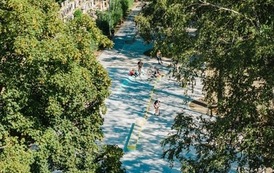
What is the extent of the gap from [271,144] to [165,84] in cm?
2592

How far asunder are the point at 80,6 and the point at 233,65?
40.5 m

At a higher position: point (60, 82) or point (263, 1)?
point (263, 1)

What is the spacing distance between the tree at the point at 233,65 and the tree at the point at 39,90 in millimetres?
3723

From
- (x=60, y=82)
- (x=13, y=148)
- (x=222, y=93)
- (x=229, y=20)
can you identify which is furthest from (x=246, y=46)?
(x=13, y=148)

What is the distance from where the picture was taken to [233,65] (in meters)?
14.0

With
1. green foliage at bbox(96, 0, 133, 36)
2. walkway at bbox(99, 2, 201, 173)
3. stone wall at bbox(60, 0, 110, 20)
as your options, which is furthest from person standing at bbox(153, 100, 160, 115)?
green foliage at bbox(96, 0, 133, 36)

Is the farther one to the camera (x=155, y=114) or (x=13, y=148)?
(x=155, y=114)

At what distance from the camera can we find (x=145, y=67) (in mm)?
44000

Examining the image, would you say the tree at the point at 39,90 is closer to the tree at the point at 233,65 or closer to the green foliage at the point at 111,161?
the green foliage at the point at 111,161

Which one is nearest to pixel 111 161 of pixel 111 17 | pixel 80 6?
pixel 111 17

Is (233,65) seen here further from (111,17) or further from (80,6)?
(80,6)

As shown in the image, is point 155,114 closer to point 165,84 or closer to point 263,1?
point 165,84

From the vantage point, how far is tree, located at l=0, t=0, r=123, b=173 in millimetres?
14094

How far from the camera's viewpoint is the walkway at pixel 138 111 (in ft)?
92.7
